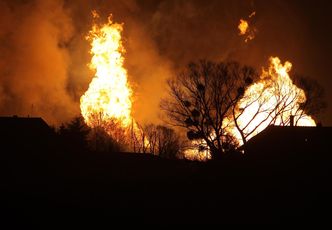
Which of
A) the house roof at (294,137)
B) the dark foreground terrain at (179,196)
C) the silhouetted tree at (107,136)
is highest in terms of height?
the silhouetted tree at (107,136)

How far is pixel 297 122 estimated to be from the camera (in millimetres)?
46688

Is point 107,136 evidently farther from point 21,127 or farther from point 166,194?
point 166,194

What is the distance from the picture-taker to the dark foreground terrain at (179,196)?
68.7 feet

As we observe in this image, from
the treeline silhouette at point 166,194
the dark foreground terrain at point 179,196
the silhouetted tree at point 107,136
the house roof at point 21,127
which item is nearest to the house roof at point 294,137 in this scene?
the treeline silhouette at point 166,194

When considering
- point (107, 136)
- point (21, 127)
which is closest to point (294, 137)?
point (21, 127)

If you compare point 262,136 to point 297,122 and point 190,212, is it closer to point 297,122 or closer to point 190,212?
point 297,122

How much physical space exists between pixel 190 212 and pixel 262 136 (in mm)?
15781

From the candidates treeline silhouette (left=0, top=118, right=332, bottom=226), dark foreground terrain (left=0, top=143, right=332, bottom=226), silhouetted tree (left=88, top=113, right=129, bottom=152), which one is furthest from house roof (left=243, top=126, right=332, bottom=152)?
silhouetted tree (left=88, top=113, right=129, bottom=152)

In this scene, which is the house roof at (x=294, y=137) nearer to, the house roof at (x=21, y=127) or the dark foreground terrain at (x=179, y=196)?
the dark foreground terrain at (x=179, y=196)

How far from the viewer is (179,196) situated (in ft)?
78.9

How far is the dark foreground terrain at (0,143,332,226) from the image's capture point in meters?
21.0

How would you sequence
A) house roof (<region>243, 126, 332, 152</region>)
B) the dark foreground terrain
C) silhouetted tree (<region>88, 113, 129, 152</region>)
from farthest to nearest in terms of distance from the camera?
silhouetted tree (<region>88, 113, 129, 152</region>)
house roof (<region>243, 126, 332, 152</region>)
the dark foreground terrain

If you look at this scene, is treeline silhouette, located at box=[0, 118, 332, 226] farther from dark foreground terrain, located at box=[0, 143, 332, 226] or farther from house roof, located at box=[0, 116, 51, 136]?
house roof, located at box=[0, 116, 51, 136]

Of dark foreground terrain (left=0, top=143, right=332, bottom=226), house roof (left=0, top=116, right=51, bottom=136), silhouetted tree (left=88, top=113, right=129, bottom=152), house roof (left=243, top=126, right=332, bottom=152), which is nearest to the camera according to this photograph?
dark foreground terrain (left=0, top=143, right=332, bottom=226)
